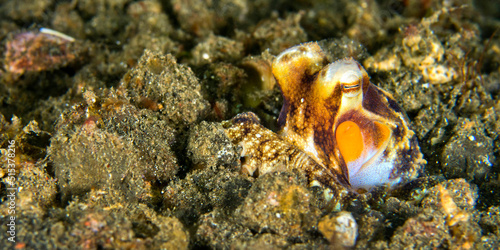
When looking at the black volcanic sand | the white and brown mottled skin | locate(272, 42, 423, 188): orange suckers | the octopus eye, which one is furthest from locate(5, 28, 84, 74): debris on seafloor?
the octopus eye

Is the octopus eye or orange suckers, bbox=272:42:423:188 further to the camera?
orange suckers, bbox=272:42:423:188

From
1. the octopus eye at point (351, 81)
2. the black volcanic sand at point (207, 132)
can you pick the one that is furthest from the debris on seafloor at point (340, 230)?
the octopus eye at point (351, 81)

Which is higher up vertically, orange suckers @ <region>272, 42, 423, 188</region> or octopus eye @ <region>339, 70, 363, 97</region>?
octopus eye @ <region>339, 70, 363, 97</region>

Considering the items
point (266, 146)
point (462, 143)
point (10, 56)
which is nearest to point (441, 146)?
point (462, 143)

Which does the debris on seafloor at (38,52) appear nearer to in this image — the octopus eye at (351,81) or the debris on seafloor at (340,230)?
the octopus eye at (351,81)

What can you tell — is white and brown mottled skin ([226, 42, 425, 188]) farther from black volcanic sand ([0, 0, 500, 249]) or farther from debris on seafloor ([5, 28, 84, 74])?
debris on seafloor ([5, 28, 84, 74])

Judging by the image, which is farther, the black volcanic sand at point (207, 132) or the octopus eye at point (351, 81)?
the octopus eye at point (351, 81)

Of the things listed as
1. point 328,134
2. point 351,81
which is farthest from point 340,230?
point 351,81
